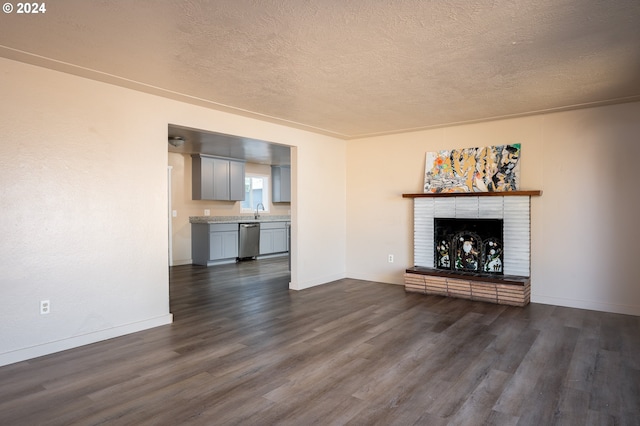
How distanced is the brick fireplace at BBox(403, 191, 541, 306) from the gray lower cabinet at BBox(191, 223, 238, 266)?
3978 mm

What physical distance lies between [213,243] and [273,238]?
1648 millimetres

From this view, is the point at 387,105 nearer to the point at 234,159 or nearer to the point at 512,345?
the point at 512,345

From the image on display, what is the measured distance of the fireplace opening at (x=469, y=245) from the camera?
4.85 m

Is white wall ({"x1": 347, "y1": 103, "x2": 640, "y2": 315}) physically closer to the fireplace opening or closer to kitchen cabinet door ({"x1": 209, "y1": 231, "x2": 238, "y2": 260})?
the fireplace opening

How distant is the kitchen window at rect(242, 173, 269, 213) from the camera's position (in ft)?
30.4

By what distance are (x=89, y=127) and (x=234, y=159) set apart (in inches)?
197

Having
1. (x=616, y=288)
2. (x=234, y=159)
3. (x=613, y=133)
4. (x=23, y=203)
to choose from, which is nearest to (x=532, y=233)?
(x=616, y=288)

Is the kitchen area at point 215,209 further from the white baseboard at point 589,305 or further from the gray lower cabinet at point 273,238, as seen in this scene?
the white baseboard at point 589,305

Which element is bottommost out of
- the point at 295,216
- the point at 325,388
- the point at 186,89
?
the point at 325,388

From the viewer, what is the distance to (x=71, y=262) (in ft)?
10.4

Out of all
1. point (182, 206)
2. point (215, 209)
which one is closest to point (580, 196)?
point (215, 209)

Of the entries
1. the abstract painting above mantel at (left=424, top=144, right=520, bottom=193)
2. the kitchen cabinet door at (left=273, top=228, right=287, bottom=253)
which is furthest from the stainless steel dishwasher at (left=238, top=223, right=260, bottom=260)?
the abstract painting above mantel at (left=424, top=144, right=520, bottom=193)

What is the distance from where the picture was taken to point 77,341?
3195mm

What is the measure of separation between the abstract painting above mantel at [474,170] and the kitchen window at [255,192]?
16.3ft
